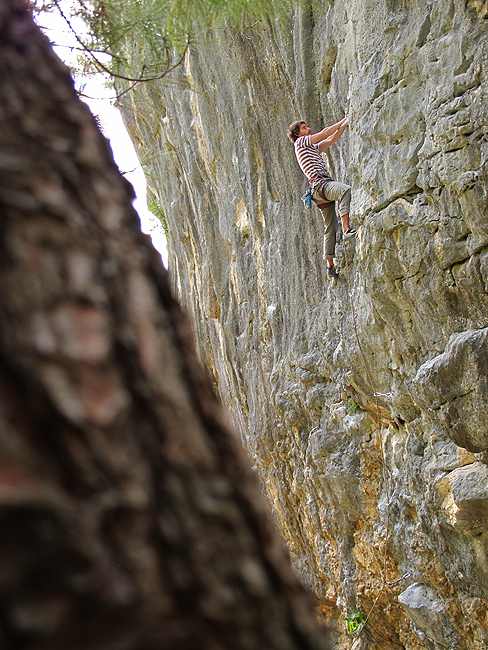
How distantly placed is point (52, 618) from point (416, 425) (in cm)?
442

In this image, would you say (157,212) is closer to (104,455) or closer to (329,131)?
(329,131)

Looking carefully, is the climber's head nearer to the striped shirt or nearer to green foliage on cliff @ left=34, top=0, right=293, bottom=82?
the striped shirt

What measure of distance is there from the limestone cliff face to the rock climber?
19cm

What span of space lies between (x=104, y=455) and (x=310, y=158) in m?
5.04

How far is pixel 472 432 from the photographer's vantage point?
357cm

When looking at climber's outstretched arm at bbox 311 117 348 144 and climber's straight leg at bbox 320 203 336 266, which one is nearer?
climber's outstretched arm at bbox 311 117 348 144

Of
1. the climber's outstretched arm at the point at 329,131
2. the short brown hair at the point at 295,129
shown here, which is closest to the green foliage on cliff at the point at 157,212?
the short brown hair at the point at 295,129

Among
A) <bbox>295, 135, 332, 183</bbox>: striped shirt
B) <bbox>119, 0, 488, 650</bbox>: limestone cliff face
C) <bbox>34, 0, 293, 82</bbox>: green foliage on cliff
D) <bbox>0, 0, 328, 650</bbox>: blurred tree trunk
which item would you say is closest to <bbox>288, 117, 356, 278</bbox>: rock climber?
<bbox>295, 135, 332, 183</bbox>: striped shirt

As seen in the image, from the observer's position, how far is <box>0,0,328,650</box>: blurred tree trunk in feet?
1.42

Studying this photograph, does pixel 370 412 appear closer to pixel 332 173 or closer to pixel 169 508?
pixel 332 173

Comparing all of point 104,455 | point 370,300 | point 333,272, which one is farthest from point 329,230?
point 104,455

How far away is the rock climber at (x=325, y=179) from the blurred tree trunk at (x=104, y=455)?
14.2 feet

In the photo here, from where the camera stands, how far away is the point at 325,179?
5.11m

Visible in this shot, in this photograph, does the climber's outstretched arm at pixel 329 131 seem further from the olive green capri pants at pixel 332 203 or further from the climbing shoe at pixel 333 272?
the climbing shoe at pixel 333 272
